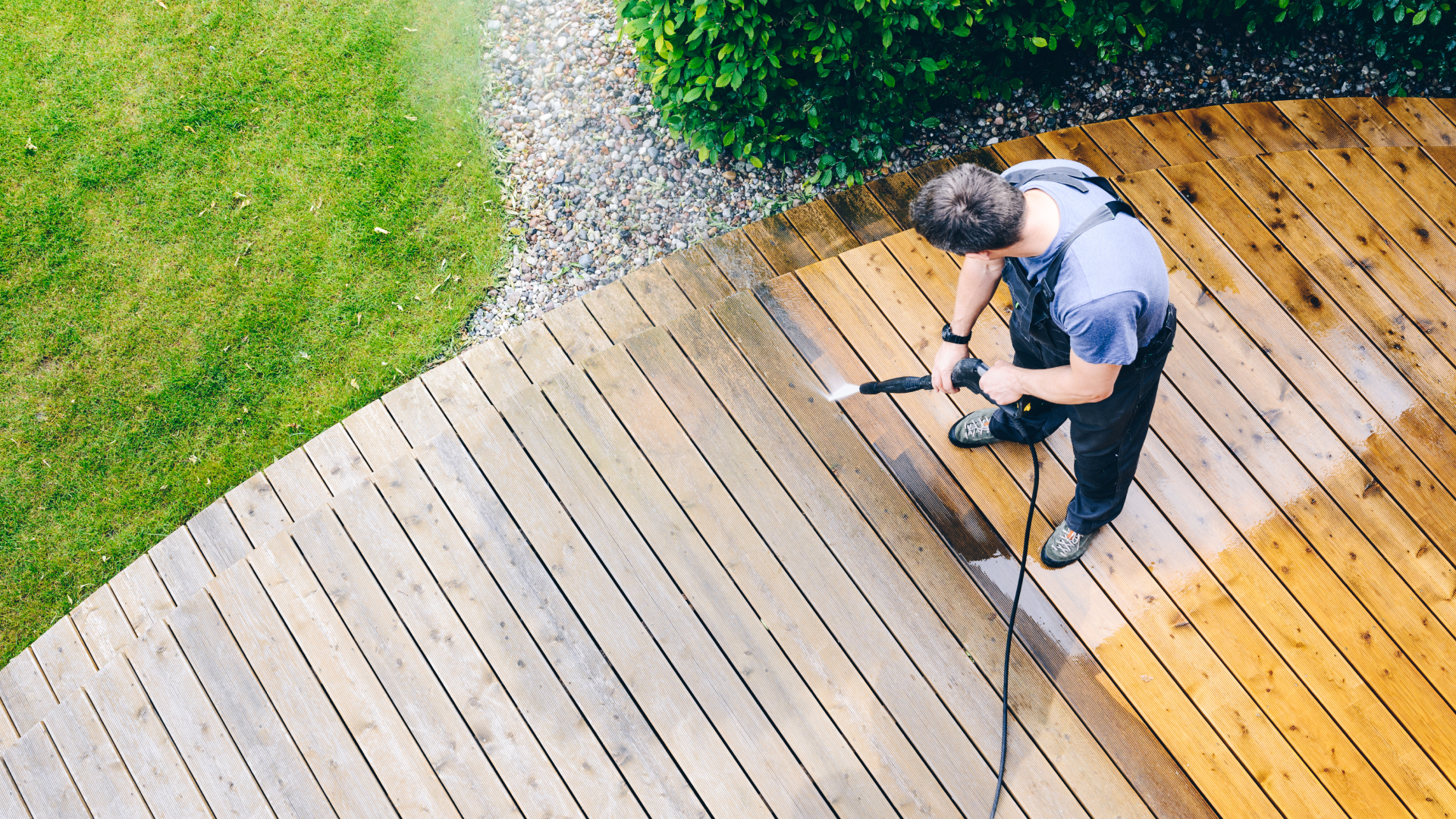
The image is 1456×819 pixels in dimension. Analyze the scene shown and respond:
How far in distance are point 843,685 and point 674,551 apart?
720 millimetres

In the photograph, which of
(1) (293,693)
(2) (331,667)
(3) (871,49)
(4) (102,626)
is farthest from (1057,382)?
(4) (102,626)

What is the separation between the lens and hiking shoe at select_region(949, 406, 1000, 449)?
9.01ft

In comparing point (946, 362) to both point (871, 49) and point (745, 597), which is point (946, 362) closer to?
point (745, 597)

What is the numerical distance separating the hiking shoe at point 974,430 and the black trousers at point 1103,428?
41 millimetres

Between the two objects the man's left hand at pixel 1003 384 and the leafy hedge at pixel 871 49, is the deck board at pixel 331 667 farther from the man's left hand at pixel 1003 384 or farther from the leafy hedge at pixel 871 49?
the leafy hedge at pixel 871 49

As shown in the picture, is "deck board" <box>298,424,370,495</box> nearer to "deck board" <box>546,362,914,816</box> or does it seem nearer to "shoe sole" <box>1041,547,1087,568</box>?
"deck board" <box>546,362,914,816</box>

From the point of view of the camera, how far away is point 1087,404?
2109 mm

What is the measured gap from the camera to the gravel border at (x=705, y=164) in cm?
359

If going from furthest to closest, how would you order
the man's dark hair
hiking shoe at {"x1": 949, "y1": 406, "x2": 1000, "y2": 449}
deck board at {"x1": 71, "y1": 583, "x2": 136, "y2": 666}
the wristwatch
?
1. deck board at {"x1": 71, "y1": 583, "x2": 136, "y2": 666}
2. hiking shoe at {"x1": 949, "y1": 406, "x2": 1000, "y2": 449}
3. the wristwatch
4. the man's dark hair

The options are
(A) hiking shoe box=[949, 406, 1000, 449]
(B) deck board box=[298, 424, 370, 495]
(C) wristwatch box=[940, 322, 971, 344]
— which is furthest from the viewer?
(B) deck board box=[298, 424, 370, 495]

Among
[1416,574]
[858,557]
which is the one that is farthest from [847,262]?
[1416,574]

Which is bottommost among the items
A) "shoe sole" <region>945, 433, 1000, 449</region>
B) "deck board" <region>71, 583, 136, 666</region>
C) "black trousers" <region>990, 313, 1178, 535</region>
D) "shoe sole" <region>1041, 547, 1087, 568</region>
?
"deck board" <region>71, 583, 136, 666</region>

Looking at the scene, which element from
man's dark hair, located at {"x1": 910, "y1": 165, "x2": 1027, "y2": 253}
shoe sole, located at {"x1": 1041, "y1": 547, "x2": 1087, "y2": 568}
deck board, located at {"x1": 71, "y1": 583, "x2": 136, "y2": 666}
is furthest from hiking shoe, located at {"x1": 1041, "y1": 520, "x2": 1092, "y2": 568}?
deck board, located at {"x1": 71, "y1": 583, "x2": 136, "y2": 666}

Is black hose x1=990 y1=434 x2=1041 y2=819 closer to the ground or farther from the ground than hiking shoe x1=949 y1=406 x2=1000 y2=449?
closer to the ground
